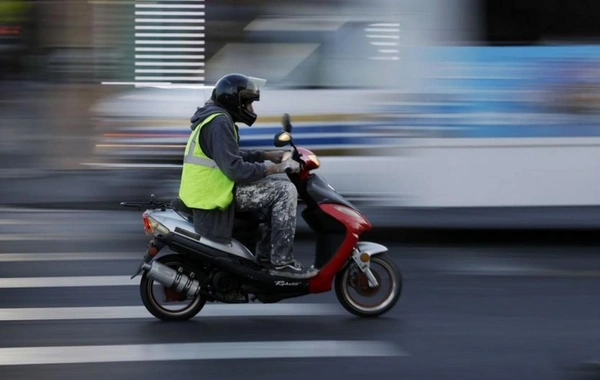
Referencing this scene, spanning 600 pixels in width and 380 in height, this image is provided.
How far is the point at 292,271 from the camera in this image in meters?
7.66

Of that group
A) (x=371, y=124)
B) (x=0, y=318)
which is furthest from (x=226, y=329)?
(x=371, y=124)

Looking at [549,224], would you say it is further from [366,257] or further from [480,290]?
[366,257]

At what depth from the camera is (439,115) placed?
10.6 metres

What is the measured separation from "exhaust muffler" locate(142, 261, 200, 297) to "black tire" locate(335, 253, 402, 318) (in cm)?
94

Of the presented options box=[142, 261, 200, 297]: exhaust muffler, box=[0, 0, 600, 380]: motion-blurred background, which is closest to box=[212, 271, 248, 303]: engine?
box=[142, 261, 200, 297]: exhaust muffler

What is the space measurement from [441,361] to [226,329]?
148 cm

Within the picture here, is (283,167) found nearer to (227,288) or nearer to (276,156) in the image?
(276,156)

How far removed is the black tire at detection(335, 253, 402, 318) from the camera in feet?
25.7

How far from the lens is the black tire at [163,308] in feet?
25.2

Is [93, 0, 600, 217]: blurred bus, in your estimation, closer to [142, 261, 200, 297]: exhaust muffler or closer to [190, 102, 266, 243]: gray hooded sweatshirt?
[190, 102, 266, 243]: gray hooded sweatshirt

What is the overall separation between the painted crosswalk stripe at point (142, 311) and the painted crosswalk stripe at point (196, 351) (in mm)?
824

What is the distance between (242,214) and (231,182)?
0.33 m

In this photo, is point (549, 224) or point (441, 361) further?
point (549, 224)

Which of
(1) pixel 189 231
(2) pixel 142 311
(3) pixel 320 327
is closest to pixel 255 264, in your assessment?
(1) pixel 189 231
